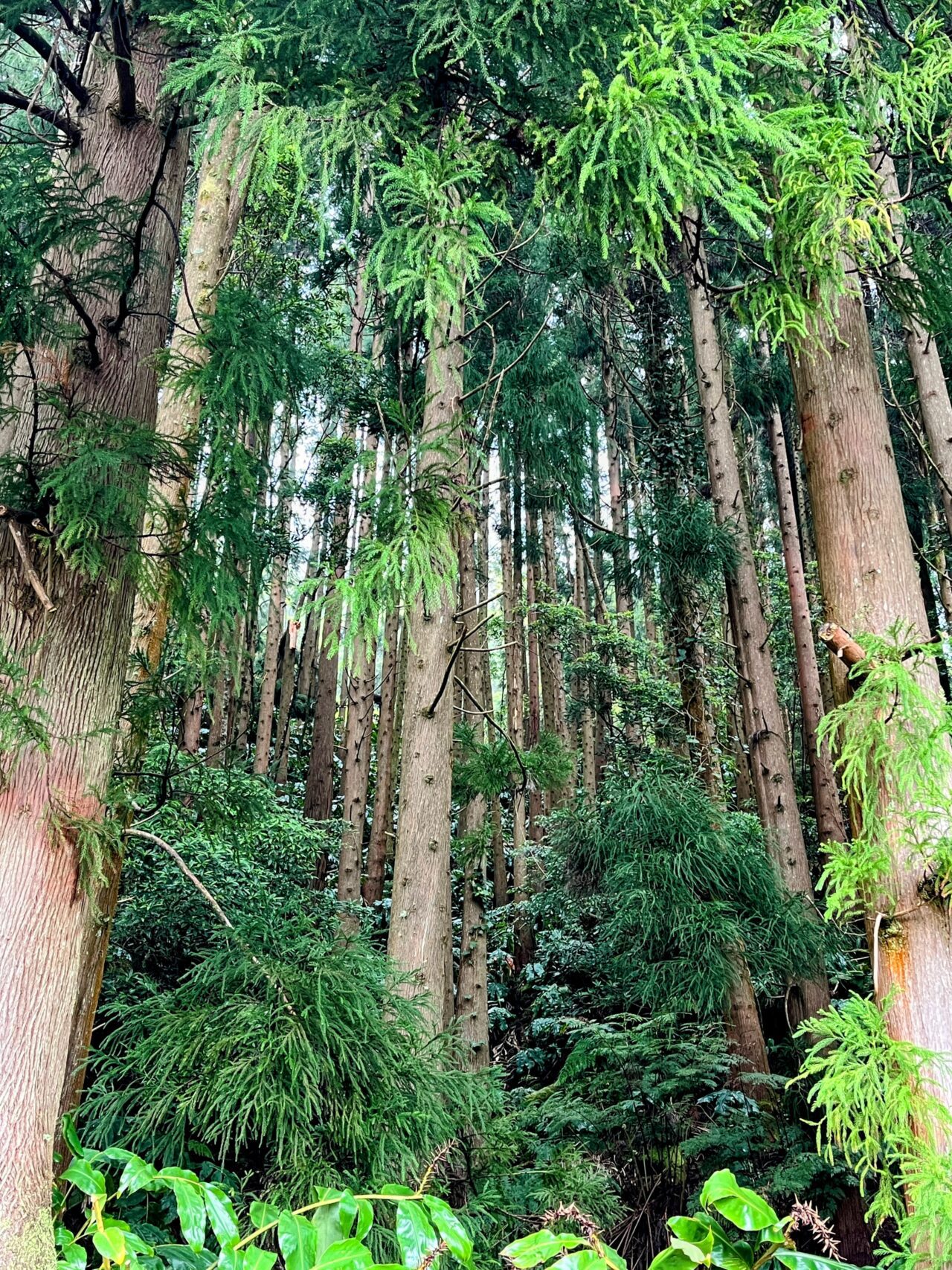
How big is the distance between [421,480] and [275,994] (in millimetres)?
1714

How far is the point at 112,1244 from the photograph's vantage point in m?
1.25

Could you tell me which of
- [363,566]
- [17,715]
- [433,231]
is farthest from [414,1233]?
[433,231]

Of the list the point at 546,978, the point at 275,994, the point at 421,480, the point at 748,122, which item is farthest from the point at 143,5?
the point at 546,978

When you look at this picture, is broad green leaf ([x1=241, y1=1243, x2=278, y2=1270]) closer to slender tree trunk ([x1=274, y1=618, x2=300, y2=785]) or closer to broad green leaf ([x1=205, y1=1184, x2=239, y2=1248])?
broad green leaf ([x1=205, y1=1184, x2=239, y2=1248])

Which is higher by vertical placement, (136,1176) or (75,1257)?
(136,1176)

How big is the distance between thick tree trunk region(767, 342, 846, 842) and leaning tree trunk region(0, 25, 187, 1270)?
20.8 feet

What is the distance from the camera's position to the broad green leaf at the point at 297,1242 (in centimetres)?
119

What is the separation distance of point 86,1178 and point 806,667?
8926mm

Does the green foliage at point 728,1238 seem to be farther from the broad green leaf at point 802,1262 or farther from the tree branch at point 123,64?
the tree branch at point 123,64

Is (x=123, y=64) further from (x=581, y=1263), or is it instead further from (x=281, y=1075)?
(x=581, y=1263)

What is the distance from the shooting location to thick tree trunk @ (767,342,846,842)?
8375 mm

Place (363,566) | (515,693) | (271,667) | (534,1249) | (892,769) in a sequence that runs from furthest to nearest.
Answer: (515,693) < (271,667) < (363,566) < (892,769) < (534,1249)

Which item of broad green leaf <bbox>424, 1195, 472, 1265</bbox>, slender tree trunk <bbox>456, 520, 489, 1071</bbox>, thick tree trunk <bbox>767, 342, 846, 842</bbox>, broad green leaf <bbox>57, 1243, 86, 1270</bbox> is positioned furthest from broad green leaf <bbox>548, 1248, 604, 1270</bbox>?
thick tree trunk <bbox>767, 342, 846, 842</bbox>

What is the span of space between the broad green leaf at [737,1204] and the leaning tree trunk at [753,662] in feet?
17.8
